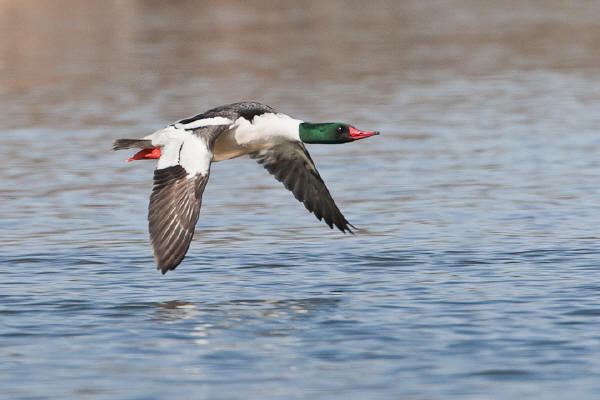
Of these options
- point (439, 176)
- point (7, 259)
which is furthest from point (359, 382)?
point (439, 176)

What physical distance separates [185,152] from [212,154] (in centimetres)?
27

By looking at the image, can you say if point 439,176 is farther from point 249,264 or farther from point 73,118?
point 73,118

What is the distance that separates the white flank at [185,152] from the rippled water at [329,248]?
112 centimetres

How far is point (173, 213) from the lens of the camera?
34.3 ft

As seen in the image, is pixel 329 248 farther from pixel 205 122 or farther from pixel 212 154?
pixel 212 154

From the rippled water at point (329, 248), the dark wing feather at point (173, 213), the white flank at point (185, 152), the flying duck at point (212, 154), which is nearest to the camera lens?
the rippled water at point (329, 248)

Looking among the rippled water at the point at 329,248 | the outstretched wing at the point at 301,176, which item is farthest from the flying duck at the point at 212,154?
the rippled water at the point at 329,248

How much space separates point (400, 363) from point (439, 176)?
355 inches

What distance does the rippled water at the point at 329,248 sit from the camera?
8.57 m

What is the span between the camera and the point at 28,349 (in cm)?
924

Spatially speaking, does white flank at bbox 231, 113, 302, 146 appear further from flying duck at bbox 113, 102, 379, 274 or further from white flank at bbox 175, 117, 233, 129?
white flank at bbox 175, 117, 233, 129

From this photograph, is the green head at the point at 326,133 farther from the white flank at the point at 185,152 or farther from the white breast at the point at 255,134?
the white flank at the point at 185,152

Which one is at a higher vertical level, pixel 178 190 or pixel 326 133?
pixel 326 133

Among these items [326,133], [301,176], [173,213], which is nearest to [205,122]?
[326,133]
